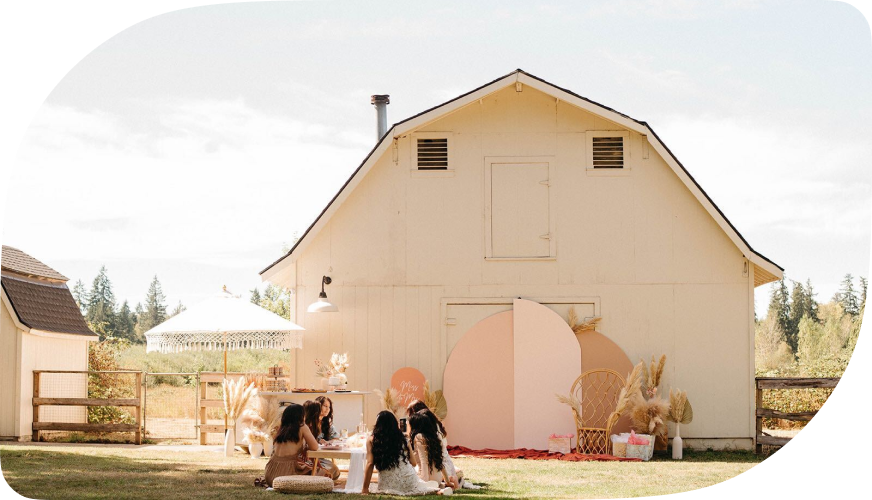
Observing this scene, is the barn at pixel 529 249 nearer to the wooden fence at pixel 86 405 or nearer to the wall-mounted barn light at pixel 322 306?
the wall-mounted barn light at pixel 322 306

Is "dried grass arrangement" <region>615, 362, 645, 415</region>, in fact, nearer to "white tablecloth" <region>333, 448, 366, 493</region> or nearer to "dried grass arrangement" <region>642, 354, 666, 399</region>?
"dried grass arrangement" <region>642, 354, 666, 399</region>

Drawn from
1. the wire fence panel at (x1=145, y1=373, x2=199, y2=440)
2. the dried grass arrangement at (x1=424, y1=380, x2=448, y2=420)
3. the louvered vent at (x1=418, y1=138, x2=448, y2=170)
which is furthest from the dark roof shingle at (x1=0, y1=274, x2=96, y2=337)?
the louvered vent at (x1=418, y1=138, x2=448, y2=170)

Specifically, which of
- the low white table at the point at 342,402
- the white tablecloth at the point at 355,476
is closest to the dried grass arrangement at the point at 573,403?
the low white table at the point at 342,402

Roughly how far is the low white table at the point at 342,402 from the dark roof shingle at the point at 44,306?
5.83m

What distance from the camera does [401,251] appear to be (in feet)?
47.5

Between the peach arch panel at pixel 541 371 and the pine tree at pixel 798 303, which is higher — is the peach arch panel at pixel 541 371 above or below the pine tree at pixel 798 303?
below

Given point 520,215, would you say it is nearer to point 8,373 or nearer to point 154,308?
point 8,373

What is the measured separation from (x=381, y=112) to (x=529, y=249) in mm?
4375

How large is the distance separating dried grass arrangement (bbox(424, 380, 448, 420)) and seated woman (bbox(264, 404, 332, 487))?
13.9 feet

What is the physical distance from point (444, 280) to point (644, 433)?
3.40 metres

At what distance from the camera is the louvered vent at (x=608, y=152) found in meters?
14.4

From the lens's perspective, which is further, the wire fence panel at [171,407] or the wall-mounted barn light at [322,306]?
the wire fence panel at [171,407]

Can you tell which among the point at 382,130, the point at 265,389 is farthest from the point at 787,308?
the point at 265,389

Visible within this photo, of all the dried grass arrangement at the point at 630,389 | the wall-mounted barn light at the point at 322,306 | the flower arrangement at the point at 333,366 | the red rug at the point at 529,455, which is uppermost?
the wall-mounted barn light at the point at 322,306
